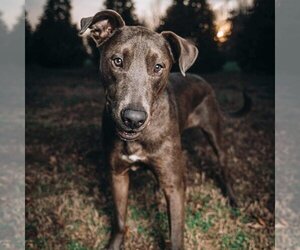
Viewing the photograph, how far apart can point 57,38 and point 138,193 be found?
7.64m

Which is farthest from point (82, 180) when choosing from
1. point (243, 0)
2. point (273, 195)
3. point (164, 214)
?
point (243, 0)

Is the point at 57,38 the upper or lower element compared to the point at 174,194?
upper

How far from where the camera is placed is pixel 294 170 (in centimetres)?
680

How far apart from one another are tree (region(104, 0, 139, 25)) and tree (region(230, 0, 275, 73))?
258 centimetres

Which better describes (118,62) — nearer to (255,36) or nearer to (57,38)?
(255,36)

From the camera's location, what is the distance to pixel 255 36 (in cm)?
1130

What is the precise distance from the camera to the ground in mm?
4484

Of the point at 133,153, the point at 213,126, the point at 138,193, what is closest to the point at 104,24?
the point at 133,153

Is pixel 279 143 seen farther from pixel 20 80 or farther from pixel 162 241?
pixel 20 80

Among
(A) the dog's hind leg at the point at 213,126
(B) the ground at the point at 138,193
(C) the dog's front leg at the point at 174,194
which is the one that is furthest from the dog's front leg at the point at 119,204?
(A) the dog's hind leg at the point at 213,126

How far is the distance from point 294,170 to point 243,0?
4.68 metres

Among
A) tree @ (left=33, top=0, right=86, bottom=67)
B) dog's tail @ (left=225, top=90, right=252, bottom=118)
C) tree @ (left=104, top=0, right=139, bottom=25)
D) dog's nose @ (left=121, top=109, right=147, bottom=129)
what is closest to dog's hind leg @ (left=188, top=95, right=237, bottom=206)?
dog's tail @ (left=225, top=90, right=252, bottom=118)

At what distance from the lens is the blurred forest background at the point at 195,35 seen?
972 cm

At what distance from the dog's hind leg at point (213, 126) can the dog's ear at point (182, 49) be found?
1466 millimetres
